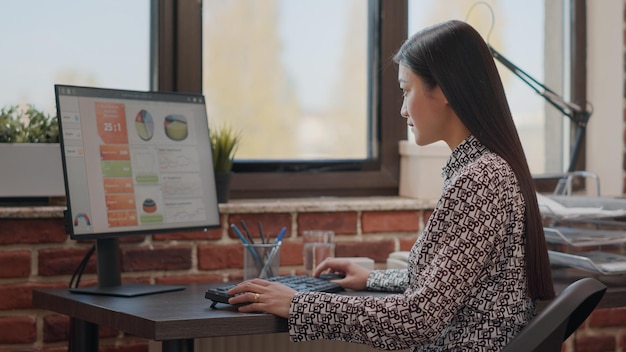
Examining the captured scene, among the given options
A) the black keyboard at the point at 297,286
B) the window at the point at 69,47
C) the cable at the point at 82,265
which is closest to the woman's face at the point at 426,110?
the black keyboard at the point at 297,286

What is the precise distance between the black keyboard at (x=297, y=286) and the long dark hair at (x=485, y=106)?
0.46m

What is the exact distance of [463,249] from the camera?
1.51m

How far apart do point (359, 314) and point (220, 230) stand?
85cm

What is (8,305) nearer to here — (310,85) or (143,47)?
(143,47)

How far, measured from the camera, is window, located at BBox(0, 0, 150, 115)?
2.28 m

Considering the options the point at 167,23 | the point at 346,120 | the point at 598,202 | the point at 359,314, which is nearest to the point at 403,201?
the point at 346,120

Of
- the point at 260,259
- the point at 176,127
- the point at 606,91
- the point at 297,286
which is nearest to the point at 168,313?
the point at 297,286

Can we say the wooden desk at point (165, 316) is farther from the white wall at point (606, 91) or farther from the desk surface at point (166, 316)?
the white wall at point (606, 91)

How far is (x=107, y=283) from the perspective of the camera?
1961 mm

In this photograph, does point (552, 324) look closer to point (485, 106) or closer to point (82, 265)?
point (485, 106)

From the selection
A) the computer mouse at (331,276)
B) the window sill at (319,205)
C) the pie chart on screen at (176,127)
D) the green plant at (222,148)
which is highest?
the pie chart on screen at (176,127)

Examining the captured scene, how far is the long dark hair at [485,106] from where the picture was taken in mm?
1574

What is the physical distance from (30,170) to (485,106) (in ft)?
3.71

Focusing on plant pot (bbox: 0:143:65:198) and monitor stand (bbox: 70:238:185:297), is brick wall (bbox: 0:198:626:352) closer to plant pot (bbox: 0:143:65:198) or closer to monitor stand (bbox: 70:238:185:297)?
plant pot (bbox: 0:143:65:198)
